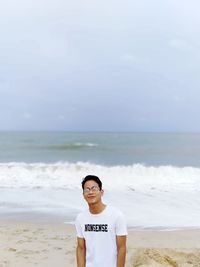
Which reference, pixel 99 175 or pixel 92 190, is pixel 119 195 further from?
pixel 92 190

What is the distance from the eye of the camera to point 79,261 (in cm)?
268

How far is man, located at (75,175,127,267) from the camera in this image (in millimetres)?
2504

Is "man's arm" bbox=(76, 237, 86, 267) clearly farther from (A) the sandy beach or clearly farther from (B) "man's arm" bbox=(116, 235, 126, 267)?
(A) the sandy beach

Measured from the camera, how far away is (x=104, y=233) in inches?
98.6

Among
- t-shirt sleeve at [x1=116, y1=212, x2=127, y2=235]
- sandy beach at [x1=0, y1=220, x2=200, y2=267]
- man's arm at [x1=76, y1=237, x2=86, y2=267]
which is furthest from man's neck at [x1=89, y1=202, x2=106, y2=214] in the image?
sandy beach at [x1=0, y1=220, x2=200, y2=267]

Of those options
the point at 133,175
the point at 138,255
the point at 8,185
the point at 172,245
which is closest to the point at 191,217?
the point at 172,245

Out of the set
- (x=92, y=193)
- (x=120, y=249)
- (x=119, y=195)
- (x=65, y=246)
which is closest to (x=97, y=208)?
(x=92, y=193)

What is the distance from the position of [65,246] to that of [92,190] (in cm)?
364

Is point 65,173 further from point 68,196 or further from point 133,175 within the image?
point 68,196

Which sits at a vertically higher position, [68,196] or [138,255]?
[68,196]

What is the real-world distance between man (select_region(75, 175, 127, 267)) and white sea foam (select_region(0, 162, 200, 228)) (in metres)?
5.01

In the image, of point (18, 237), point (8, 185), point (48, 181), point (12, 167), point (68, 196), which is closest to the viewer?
point (18, 237)

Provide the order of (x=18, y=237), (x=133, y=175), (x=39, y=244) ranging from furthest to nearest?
1. (x=133, y=175)
2. (x=18, y=237)
3. (x=39, y=244)

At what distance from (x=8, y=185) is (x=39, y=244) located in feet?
25.4
